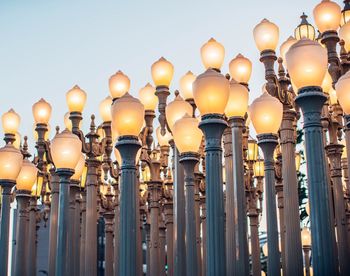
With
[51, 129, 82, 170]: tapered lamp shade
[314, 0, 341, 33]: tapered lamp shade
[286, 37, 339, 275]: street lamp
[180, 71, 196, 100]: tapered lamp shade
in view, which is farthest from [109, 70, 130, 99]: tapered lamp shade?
[286, 37, 339, 275]: street lamp

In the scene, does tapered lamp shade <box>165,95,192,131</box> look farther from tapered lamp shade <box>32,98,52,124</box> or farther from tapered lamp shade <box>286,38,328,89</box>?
tapered lamp shade <box>32,98,52,124</box>

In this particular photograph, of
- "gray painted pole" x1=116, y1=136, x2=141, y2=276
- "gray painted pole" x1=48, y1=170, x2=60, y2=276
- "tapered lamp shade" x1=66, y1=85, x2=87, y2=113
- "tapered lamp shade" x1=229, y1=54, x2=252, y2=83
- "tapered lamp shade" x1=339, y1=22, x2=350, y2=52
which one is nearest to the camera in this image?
"gray painted pole" x1=116, y1=136, x2=141, y2=276

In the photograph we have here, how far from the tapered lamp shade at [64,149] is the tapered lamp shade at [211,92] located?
296 centimetres

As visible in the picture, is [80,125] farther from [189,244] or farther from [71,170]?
[189,244]

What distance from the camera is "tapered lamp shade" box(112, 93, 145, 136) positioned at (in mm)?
11453

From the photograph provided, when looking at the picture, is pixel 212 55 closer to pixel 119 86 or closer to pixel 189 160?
pixel 119 86

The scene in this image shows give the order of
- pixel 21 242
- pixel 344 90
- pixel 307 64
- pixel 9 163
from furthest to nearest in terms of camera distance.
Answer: pixel 21 242, pixel 9 163, pixel 344 90, pixel 307 64

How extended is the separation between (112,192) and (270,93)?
10943 mm

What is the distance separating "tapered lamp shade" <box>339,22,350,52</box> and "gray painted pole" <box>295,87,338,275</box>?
10.3 feet

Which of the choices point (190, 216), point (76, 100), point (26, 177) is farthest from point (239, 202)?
point (26, 177)

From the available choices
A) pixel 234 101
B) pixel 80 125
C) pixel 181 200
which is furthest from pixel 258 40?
pixel 80 125

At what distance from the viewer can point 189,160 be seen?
41.8 ft

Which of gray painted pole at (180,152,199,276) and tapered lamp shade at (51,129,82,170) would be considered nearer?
gray painted pole at (180,152,199,276)

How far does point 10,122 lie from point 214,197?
8.06m
